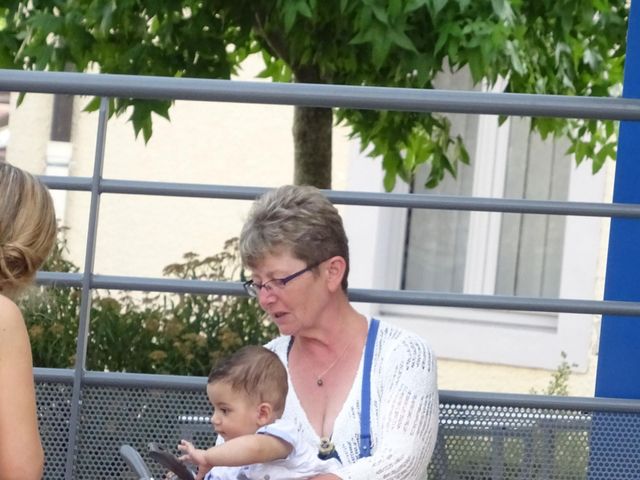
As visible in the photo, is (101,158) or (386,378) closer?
(386,378)

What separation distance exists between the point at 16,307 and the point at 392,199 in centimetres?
116

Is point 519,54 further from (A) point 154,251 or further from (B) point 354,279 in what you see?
(A) point 154,251

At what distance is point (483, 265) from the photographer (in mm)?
8445

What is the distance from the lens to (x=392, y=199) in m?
3.35

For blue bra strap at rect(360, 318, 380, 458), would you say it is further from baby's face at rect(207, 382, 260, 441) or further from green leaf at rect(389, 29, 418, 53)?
green leaf at rect(389, 29, 418, 53)

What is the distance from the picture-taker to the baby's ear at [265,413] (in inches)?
117

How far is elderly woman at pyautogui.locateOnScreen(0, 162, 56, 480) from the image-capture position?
7.86 feet

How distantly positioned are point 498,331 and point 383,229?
90cm

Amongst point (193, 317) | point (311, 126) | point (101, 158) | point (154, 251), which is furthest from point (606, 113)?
point (154, 251)

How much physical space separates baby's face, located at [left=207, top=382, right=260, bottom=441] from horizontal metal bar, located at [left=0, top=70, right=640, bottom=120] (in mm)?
641

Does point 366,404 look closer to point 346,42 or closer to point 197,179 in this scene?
point 346,42

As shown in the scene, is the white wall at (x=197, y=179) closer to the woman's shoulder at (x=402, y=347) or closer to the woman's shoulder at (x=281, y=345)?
the woman's shoulder at (x=281, y=345)

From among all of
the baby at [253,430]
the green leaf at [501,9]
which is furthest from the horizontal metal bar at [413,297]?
the green leaf at [501,9]

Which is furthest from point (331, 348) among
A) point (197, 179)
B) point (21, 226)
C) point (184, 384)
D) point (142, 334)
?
point (197, 179)
